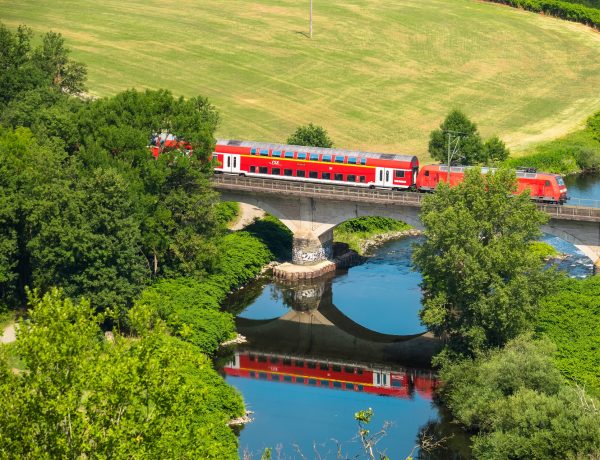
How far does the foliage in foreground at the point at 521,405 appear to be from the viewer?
7500cm

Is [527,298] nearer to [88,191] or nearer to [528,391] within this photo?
[528,391]

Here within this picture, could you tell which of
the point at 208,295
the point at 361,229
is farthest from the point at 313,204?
the point at 208,295

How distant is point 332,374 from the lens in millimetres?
100250

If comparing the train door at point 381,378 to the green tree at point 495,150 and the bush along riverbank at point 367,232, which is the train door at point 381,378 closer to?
the bush along riverbank at point 367,232

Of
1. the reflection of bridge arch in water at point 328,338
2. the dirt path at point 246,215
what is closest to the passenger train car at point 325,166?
the dirt path at point 246,215

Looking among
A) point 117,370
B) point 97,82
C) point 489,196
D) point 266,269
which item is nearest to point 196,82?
point 97,82

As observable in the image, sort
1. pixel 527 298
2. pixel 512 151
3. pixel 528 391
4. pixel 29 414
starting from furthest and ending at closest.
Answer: pixel 512 151, pixel 527 298, pixel 528 391, pixel 29 414

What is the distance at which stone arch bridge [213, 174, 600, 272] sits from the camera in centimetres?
11975

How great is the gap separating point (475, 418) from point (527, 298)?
10.7 m

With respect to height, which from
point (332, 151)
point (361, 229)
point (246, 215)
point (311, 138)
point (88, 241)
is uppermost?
point (311, 138)

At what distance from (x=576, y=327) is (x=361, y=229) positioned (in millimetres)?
41301

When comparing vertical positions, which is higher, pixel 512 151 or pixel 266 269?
pixel 512 151

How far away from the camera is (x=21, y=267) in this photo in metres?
107

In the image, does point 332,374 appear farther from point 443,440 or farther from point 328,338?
point 443,440
